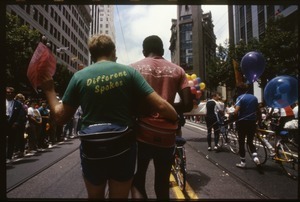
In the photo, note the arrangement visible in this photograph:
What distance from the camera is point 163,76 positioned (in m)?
2.67

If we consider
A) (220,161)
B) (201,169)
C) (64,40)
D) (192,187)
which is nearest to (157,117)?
(192,187)

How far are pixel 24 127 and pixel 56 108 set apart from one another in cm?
777

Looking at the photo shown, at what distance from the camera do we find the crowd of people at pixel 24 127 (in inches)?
327

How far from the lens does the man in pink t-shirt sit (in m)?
2.55

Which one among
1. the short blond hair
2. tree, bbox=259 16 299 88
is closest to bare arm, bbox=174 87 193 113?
the short blond hair

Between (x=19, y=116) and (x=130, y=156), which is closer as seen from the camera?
(x=130, y=156)

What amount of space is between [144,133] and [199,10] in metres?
71.4

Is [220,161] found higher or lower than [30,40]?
lower

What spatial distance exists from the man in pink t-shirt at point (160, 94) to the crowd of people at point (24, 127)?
444 centimetres

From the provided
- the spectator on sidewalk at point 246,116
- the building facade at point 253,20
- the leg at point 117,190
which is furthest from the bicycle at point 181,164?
the building facade at point 253,20

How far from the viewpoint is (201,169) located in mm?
6660

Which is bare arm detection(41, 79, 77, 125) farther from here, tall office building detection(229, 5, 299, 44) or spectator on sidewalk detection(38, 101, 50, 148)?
tall office building detection(229, 5, 299, 44)

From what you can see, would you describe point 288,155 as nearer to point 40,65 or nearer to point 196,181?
point 196,181

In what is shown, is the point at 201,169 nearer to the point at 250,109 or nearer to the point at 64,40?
the point at 250,109
